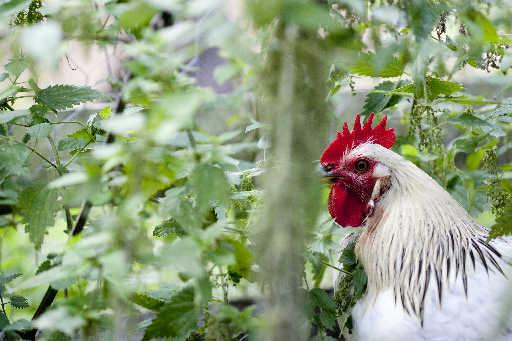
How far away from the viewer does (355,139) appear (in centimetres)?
239

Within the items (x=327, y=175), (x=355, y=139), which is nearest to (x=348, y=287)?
(x=327, y=175)

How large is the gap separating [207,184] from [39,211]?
0.63 meters

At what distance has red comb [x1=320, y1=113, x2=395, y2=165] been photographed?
2369mm

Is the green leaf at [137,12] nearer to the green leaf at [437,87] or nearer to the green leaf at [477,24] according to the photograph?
the green leaf at [477,24]

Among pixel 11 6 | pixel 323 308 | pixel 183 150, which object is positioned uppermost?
pixel 11 6

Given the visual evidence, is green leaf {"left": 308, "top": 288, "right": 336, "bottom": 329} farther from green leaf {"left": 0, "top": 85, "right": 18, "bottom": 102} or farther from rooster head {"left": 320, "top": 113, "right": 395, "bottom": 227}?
green leaf {"left": 0, "top": 85, "right": 18, "bottom": 102}

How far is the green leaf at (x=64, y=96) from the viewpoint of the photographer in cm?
205

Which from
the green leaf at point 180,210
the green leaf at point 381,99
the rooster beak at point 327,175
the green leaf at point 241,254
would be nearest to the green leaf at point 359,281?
the rooster beak at point 327,175

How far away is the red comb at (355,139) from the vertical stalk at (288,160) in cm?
92

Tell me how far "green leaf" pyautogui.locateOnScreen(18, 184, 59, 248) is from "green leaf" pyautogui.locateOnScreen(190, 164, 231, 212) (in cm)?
57

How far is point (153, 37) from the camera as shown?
1.29 meters

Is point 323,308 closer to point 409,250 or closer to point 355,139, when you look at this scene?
point 409,250

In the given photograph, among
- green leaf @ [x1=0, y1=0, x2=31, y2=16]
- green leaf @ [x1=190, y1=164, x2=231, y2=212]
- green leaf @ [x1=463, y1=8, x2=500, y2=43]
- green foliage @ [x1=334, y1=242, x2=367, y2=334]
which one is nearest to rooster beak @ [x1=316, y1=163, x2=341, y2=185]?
green foliage @ [x1=334, y1=242, x2=367, y2=334]

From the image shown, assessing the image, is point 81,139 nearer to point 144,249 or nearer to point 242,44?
point 144,249
